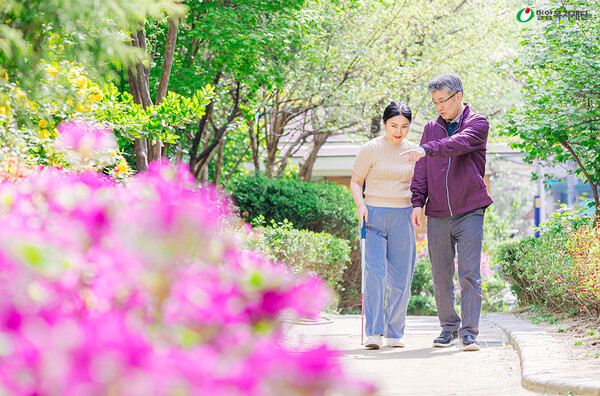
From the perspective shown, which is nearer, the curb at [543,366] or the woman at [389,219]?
the curb at [543,366]

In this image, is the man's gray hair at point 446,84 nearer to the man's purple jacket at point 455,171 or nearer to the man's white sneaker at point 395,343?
Result: the man's purple jacket at point 455,171

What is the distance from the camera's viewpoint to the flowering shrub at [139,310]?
39.5 inches

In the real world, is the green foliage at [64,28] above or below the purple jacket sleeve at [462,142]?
above

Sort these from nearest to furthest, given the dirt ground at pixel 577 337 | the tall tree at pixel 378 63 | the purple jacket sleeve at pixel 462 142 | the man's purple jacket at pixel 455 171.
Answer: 1. the dirt ground at pixel 577 337
2. the purple jacket sleeve at pixel 462 142
3. the man's purple jacket at pixel 455 171
4. the tall tree at pixel 378 63

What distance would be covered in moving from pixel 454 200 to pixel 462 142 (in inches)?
19.2

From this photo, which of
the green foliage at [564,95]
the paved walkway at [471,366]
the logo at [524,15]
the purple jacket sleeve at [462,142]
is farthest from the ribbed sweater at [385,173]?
the logo at [524,15]

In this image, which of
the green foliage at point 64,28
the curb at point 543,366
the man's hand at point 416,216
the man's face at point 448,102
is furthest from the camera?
the man's hand at point 416,216

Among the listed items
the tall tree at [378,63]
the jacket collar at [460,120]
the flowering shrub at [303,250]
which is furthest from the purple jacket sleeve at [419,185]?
the tall tree at [378,63]

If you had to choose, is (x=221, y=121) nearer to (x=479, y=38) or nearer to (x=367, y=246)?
(x=479, y=38)

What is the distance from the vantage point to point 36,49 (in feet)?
12.4

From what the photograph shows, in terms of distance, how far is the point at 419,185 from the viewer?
5727 millimetres

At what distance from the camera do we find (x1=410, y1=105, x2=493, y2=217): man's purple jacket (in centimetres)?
529

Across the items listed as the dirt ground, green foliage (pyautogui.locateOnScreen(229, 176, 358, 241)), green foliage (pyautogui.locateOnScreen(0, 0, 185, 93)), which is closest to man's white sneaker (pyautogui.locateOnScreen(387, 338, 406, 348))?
the dirt ground

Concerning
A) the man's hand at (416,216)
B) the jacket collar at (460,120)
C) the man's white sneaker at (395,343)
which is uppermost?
the jacket collar at (460,120)
